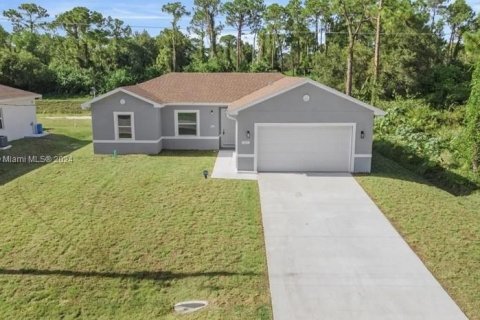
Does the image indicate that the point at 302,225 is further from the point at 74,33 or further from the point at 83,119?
the point at 74,33

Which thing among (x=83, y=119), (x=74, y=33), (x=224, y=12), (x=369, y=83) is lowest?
(x=83, y=119)

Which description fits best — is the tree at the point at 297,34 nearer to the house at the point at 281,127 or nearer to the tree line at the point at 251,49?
the tree line at the point at 251,49

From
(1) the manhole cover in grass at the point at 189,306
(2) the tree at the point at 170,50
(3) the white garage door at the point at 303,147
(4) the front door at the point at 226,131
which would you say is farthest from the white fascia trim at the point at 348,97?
(2) the tree at the point at 170,50

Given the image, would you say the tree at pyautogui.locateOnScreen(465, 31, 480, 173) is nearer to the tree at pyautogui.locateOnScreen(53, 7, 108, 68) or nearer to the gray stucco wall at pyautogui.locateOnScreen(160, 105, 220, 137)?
the gray stucco wall at pyautogui.locateOnScreen(160, 105, 220, 137)

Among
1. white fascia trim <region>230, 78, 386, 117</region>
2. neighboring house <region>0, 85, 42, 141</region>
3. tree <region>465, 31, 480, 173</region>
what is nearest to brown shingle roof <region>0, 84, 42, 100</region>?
neighboring house <region>0, 85, 42, 141</region>

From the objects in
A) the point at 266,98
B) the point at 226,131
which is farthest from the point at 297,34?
the point at 266,98

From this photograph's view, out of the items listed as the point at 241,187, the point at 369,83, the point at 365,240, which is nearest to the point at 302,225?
the point at 365,240
